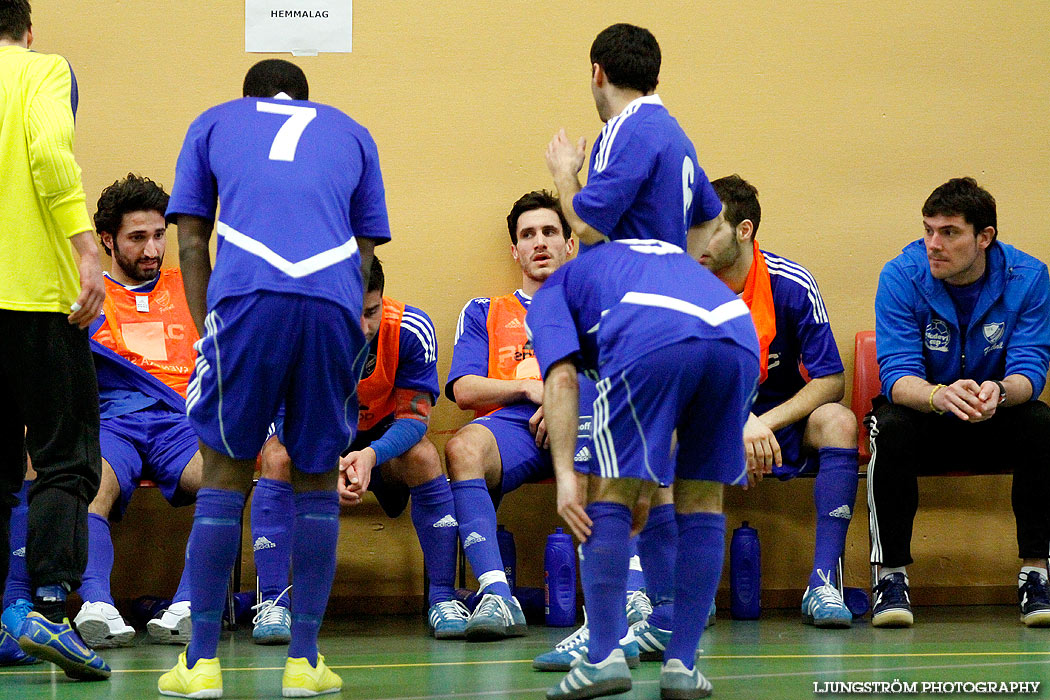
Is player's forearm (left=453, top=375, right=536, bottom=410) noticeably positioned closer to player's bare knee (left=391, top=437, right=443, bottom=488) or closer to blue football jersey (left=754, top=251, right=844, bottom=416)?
player's bare knee (left=391, top=437, right=443, bottom=488)

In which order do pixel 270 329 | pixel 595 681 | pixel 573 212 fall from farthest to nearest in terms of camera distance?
pixel 573 212 < pixel 270 329 < pixel 595 681

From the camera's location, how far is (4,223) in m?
3.10

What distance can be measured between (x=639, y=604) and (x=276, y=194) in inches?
72.6

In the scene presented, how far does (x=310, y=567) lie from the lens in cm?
278

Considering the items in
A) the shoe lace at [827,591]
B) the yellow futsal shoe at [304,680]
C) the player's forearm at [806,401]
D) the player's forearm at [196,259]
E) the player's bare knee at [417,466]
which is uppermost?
the player's forearm at [196,259]

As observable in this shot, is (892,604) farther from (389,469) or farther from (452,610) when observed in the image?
(389,469)

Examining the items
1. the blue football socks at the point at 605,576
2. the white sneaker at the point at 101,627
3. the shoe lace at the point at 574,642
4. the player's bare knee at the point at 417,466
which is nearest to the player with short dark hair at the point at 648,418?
the blue football socks at the point at 605,576

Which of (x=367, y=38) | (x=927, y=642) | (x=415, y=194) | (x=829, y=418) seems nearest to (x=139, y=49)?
(x=367, y=38)

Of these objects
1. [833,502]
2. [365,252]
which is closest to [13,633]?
[365,252]

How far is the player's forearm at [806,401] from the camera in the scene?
440cm

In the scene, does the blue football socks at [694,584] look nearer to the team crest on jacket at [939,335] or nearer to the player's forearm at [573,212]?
the player's forearm at [573,212]

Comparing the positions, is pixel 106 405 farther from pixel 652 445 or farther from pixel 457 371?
pixel 652 445

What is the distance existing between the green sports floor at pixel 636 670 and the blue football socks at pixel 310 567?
0.15 m

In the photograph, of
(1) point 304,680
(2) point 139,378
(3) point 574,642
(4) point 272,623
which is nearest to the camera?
(1) point 304,680
